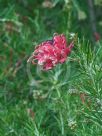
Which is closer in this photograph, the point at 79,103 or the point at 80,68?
the point at 80,68

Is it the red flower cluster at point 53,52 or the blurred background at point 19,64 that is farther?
the blurred background at point 19,64

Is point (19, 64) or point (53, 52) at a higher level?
point (53, 52)

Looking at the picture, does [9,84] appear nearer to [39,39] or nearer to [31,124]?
[39,39]

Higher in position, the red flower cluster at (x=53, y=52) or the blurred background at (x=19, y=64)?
the red flower cluster at (x=53, y=52)

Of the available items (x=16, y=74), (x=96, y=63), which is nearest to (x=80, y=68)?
(x=96, y=63)

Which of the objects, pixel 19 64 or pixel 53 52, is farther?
pixel 19 64

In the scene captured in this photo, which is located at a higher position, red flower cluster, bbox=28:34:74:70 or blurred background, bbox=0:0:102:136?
red flower cluster, bbox=28:34:74:70

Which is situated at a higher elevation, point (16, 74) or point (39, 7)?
point (39, 7)

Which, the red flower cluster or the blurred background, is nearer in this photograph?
the red flower cluster
